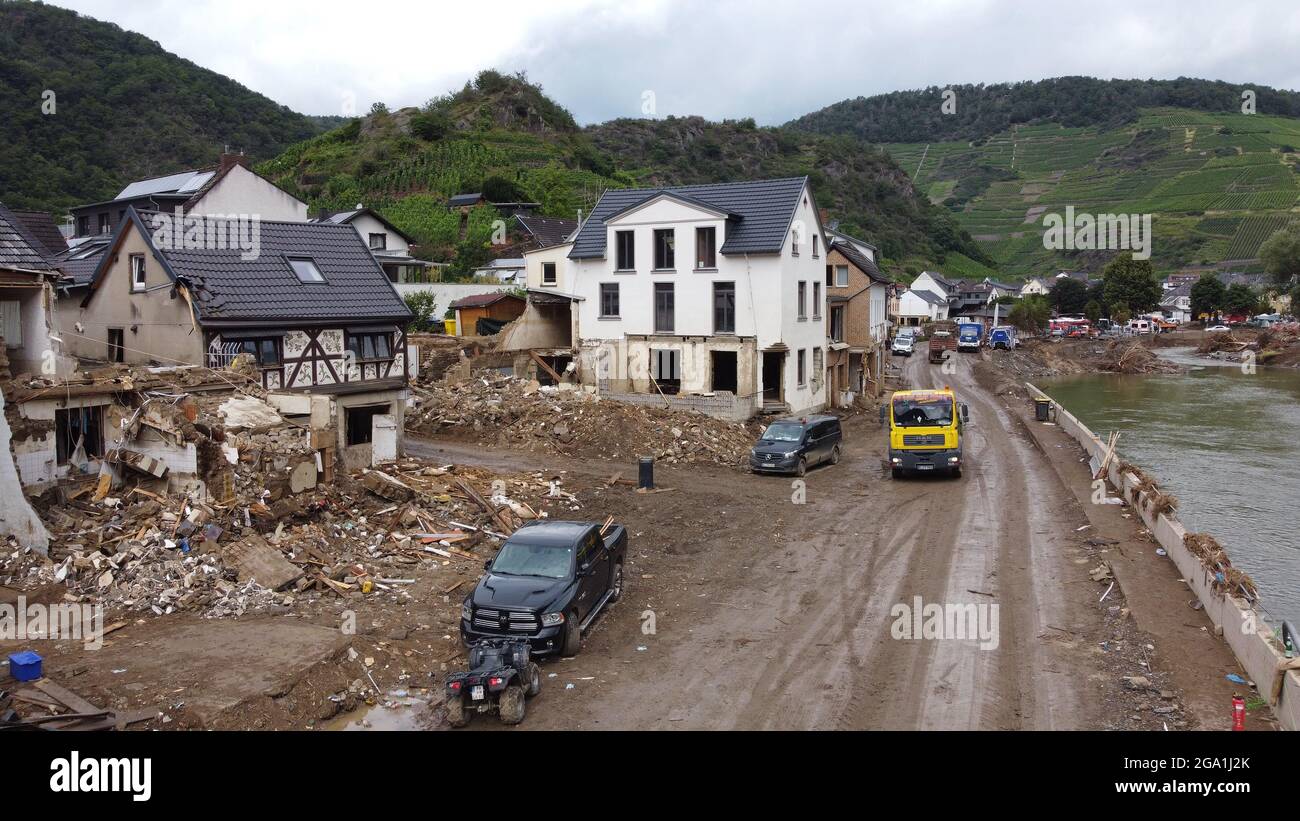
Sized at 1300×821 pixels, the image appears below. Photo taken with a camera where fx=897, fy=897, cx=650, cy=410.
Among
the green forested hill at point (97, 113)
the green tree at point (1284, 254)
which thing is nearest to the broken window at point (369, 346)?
the green forested hill at point (97, 113)

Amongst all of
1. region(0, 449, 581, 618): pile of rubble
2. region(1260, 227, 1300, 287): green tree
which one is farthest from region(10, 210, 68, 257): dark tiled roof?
region(1260, 227, 1300, 287): green tree

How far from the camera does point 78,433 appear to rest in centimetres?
1877

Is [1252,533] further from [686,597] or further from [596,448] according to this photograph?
[596,448]

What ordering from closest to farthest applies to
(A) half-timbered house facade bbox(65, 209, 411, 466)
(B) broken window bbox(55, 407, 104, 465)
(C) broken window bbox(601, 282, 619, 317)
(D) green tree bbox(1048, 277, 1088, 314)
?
(B) broken window bbox(55, 407, 104, 465), (A) half-timbered house facade bbox(65, 209, 411, 466), (C) broken window bbox(601, 282, 619, 317), (D) green tree bbox(1048, 277, 1088, 314)

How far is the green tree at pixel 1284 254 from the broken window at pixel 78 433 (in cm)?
11057

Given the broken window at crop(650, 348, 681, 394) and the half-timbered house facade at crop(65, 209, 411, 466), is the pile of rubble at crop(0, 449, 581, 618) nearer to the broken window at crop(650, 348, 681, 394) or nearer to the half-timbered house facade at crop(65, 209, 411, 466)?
the half-timbered house facade at crop(65, 209, 411, 466)

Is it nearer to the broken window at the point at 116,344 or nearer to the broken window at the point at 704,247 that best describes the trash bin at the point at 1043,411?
the broken window at the point at 704,247

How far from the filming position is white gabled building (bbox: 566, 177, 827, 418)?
35500mm

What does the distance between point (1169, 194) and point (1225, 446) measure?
137917mm

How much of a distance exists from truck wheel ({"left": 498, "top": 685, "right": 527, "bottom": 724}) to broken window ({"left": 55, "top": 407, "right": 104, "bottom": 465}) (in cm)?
1267

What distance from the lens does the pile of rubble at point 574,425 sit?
1175 inches

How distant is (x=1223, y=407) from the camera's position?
5203cm

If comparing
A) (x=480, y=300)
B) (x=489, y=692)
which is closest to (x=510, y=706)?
(x=489, y=692)

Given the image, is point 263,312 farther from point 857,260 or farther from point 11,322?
point 857,260
